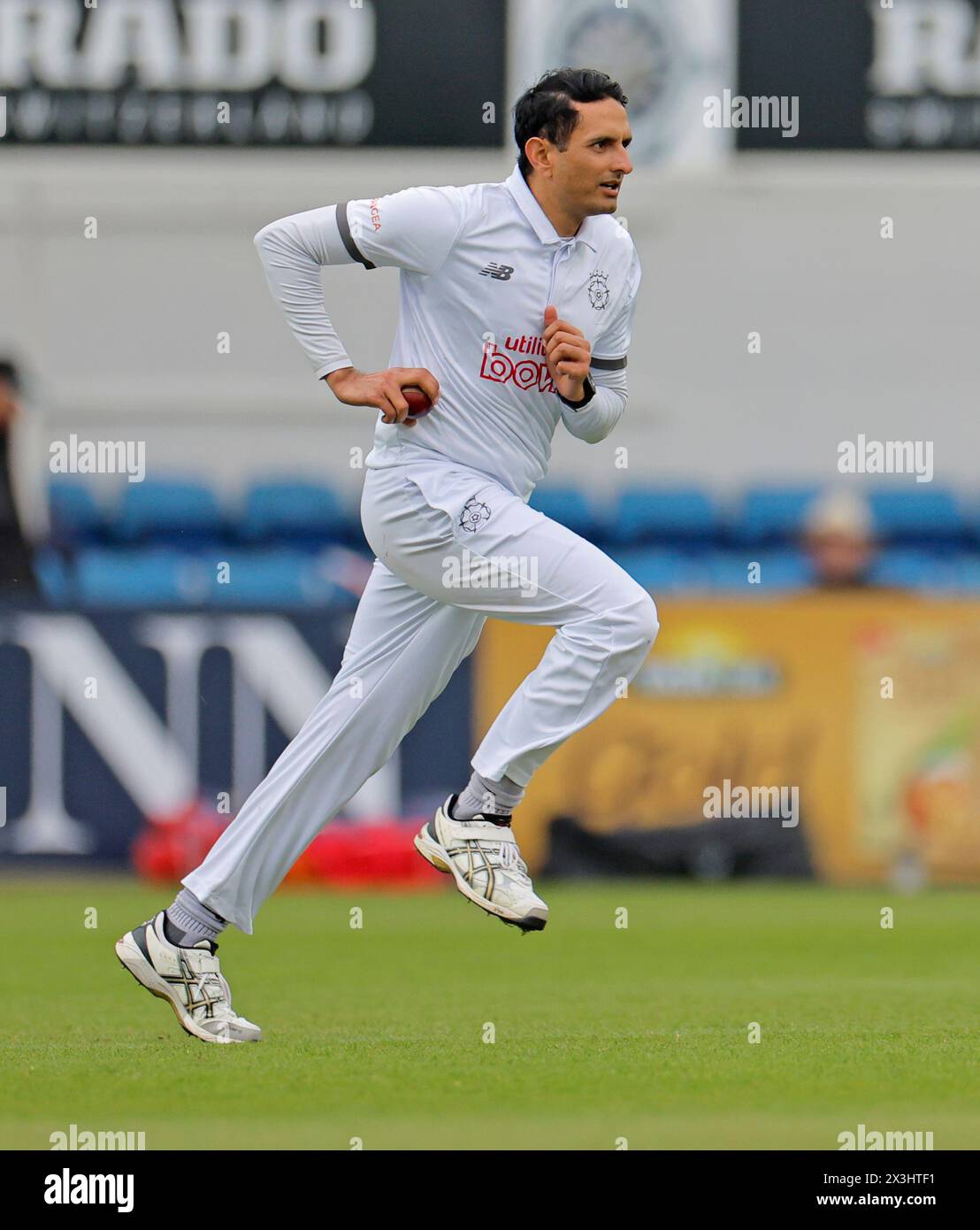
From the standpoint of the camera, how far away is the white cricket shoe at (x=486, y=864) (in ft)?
18.5

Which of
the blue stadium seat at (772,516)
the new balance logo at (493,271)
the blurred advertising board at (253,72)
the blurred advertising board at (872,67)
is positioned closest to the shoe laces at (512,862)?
the new balance logo at (493,271)

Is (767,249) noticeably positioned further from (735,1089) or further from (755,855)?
(735,1089)

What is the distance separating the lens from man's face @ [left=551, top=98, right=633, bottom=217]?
5.73 meters

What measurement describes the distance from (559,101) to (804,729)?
22.4ft

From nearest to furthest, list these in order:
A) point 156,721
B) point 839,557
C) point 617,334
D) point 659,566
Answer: point 617,334
point 156,721
point 839,557
point 659,566

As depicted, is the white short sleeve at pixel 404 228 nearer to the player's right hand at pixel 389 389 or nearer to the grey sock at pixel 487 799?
the player's right hand at pixel 389 389

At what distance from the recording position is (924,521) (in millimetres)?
15930

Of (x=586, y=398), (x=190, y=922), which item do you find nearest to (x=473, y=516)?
(x=586, y=398)

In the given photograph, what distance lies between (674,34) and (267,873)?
394 inches

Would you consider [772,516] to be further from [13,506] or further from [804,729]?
[13,506]

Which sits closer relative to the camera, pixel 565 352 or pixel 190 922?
pixel 565 352

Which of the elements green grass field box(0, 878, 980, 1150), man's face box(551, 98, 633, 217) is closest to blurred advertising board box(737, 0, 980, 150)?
green grass field box(0, 878, 980, 1150)

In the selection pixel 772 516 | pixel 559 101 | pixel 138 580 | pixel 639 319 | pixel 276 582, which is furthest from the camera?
pixel 639 319

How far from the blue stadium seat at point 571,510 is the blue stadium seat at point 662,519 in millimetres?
187
